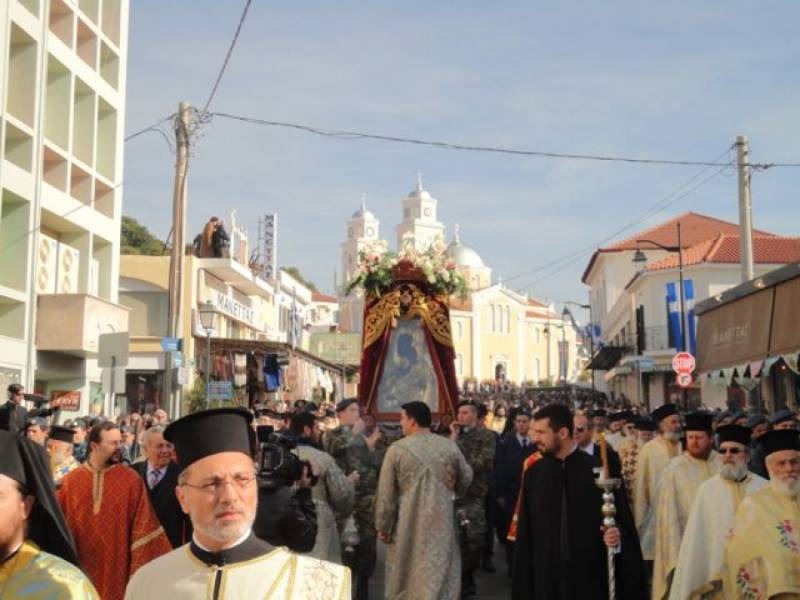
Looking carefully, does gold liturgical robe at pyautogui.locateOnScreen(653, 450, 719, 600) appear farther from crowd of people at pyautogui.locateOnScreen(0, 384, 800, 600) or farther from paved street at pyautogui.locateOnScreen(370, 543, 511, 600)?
paved street at pyautogui.locateOnScreen(370, 543, 511, 600)

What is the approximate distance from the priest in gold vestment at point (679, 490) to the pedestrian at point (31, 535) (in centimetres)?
505

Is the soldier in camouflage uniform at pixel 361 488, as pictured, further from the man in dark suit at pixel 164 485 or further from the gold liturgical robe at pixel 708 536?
the gold liturgical robe at pixel 708 536

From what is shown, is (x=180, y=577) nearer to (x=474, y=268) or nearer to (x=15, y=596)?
(x=15, y=596)

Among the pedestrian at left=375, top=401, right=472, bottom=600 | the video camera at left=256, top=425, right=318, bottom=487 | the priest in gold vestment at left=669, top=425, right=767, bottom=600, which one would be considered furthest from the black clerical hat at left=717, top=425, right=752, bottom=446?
the video camera at left=256, top=425, right=318, bottom=487

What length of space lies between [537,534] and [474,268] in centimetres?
12326

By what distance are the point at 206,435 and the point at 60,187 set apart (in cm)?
2424

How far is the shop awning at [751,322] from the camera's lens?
1132cm

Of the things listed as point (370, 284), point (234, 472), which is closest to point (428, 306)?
point (370, 284)

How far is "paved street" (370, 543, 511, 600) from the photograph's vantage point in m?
11.3

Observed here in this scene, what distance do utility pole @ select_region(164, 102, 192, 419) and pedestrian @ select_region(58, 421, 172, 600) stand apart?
43.3 ft

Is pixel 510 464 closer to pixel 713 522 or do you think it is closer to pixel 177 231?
pixel 713 522

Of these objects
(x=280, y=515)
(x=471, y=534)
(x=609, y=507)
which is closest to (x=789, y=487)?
(x=609, y=507)

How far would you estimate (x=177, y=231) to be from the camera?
19.6m

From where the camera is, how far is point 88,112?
27562mm
